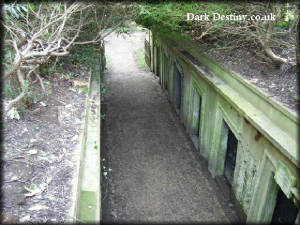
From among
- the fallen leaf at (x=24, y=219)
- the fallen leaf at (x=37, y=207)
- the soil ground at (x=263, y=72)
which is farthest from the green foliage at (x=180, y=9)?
the fallen leaf at (x=24, y=219)

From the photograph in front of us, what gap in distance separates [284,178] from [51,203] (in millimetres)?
3925

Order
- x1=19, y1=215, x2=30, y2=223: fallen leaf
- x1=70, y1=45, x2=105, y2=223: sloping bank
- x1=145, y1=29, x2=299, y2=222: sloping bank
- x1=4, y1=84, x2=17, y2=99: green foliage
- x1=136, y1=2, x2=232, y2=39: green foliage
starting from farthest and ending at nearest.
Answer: x1=136, y1=2, x2=232, y2=39: green foliage → x1=4, y1=84, x2=17, y2=99: green foliage → x1=145, y1=29, x2=299, y2=222: sloping bank → x1=70, y1=45, x2=105, y2=223: sloping bank → x1=19, y1=215, x2=30, y2=223: fallen leaf

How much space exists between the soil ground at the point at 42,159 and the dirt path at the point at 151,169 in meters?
2.54

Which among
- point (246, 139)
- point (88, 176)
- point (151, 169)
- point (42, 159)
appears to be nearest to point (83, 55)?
point (151, 169)

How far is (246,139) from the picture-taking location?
627 centimetres

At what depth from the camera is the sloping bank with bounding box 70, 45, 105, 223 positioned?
4355 mm

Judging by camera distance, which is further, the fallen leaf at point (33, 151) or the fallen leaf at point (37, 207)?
the fallen leaf at point (33, 151)

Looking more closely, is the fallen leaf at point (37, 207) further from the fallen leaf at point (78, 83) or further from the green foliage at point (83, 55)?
the green foliage at point (83, 55)

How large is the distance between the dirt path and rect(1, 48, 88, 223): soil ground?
2545 millimetres

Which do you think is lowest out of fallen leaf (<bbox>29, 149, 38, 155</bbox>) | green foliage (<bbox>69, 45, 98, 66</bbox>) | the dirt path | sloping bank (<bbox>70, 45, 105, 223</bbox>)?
the dirt path

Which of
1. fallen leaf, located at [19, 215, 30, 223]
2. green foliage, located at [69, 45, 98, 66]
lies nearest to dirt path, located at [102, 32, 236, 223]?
green foliage, located at [69, 45, 98, 66]

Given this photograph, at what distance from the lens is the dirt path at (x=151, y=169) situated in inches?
285

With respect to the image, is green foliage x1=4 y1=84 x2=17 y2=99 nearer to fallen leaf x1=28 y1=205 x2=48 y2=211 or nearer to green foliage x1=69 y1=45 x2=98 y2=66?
fallen leaf x1=28 y1=205 x2=48 y2=211

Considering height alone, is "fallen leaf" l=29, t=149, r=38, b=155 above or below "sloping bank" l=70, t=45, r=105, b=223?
above
